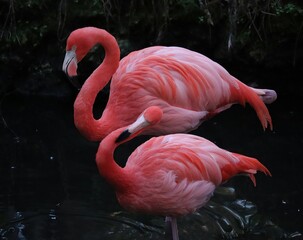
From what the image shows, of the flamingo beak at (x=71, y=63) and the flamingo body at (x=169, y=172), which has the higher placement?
the flamingo beak at (x=71, y=63)

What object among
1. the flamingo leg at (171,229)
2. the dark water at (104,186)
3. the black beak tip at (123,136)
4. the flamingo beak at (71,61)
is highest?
the flamingo beak at (71,61)

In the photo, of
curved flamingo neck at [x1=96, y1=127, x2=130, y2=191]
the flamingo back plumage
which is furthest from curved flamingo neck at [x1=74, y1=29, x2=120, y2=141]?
curved flamingo neck at [x1=96, y1=127, x2=130, y2=191]

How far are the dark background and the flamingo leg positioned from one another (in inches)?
2.7

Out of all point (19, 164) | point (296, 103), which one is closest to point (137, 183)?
point (19, 164)

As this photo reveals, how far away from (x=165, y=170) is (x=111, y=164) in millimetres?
302

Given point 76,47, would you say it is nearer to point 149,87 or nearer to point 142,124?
point 149,87

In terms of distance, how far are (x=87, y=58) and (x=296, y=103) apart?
6.51 feet

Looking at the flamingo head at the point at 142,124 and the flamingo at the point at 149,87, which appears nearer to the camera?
the flamingo head at the point at 142,124

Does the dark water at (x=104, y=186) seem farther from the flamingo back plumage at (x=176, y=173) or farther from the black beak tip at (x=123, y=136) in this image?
the black beak tip at (x=123, y=136)

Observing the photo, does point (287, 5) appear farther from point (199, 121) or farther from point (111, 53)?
point (111, 53)

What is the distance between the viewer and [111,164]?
9.29 feet

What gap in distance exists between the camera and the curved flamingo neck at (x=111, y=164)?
2785mm

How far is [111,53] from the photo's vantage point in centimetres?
351

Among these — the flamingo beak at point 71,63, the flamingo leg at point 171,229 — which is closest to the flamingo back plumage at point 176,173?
the flamingo leg at point 171,229
